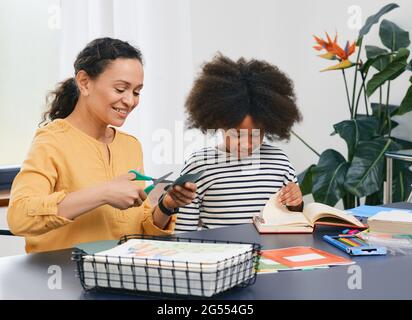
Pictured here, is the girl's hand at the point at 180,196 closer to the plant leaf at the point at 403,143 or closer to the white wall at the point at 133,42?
the white wall at the point at 133,42

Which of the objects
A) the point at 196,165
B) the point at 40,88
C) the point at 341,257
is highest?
the point at 40,88

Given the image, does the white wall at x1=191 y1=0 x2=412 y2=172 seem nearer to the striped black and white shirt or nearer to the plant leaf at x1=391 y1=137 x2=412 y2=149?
the plant leaf at x1=391 y1=137 x2=412 y2=149

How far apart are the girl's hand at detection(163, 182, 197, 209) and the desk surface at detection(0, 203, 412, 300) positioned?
0.79ft

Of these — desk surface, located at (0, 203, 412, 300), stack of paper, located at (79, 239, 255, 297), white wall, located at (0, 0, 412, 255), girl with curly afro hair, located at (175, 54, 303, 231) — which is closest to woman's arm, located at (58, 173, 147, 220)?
desk surface, located at (0, 203, 412, 300)

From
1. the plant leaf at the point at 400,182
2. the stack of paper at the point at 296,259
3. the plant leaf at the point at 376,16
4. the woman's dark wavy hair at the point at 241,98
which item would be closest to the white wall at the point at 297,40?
the plant leaf at the point at 376,16

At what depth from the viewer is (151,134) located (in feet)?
10.4

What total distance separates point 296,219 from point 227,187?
1.03 ft

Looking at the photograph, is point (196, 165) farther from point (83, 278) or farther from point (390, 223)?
point (83, 278)

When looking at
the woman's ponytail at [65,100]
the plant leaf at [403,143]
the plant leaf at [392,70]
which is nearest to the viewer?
the woman's ponytail at [65,100]

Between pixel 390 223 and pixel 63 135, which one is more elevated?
pixel 63 135

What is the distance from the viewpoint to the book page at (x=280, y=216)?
5.61 feet

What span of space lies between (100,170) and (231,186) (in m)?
0.42
